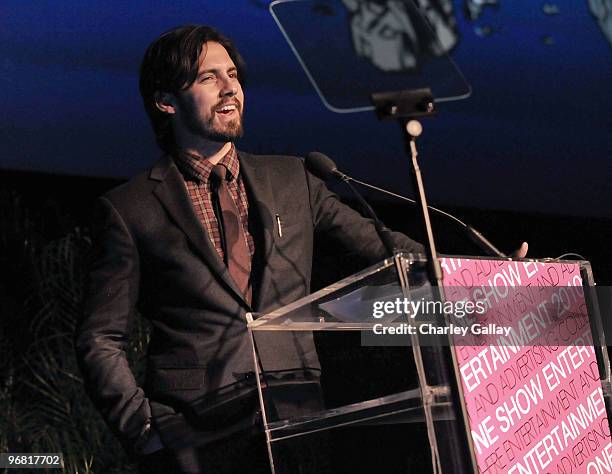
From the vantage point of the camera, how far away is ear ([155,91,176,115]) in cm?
268

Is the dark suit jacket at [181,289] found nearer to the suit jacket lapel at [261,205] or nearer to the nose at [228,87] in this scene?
the suit jacket lapel at [261,205]

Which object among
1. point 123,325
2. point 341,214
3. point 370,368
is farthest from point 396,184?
point 370,368

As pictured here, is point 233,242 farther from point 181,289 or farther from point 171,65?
point 171,65

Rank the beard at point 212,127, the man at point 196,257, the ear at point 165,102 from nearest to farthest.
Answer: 1. the man at point 196,257
2. the beard at point 212,127
3. the ear at point 165,102

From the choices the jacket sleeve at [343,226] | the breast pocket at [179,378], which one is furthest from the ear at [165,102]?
the breast pocket at [179,378]

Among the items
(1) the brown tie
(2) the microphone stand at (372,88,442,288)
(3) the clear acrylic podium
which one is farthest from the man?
(2) the microphone stand at (372,88,442,288)

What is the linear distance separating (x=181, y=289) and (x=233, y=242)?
0.16 meters

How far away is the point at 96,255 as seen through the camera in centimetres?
251

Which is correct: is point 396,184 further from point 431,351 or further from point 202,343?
point 431,351

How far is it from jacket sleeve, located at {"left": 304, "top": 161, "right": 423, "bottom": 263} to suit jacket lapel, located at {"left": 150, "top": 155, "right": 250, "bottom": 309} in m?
0.31

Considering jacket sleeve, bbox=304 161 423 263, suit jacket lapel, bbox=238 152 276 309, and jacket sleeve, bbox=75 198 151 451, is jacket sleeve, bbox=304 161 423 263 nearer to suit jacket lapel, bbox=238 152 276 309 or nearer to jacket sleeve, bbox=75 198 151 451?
suit jacket lapel, bbox=238 152 276 309

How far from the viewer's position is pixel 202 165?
254cm

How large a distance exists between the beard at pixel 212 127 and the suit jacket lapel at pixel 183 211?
102 millimetres

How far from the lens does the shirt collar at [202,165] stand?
254 centimetres
